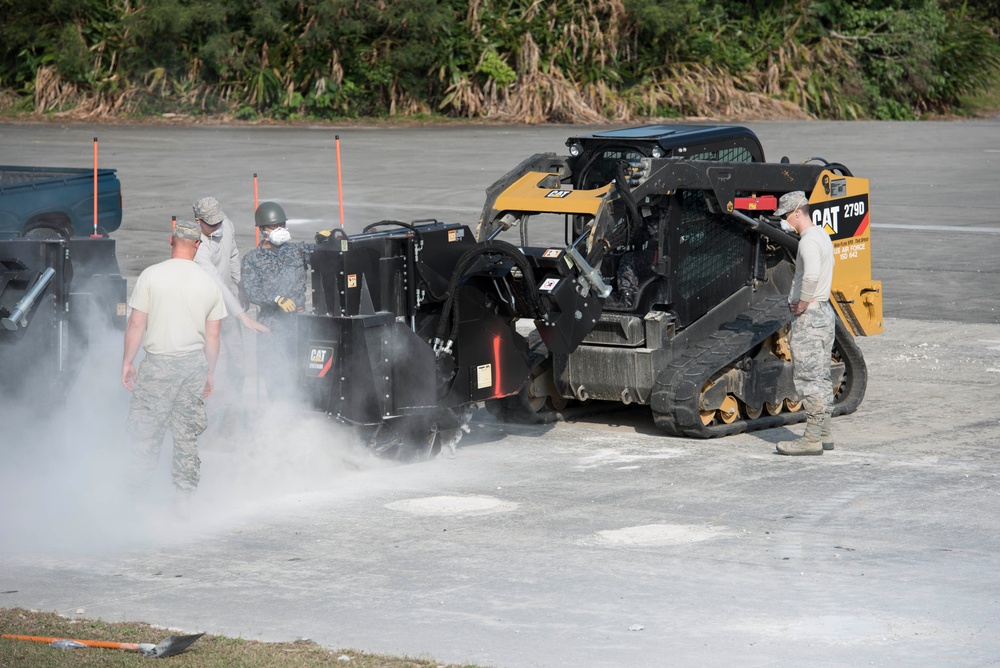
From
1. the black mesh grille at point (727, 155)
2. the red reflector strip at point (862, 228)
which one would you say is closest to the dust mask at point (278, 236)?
the black mesh grille at point (727, 155)

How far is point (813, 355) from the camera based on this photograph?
10.7 metres

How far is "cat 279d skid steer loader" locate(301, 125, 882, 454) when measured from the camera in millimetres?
10070

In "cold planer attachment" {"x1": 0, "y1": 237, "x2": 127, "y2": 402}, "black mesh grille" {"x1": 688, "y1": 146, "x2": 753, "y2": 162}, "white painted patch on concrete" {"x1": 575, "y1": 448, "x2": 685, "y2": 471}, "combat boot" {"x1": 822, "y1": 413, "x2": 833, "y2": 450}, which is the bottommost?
"white painted patch on concrete" {"x1": 575, "y1": 448, "x2": 685, "y2": 471}

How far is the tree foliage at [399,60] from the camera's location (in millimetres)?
40125

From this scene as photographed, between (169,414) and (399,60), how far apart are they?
105 ft

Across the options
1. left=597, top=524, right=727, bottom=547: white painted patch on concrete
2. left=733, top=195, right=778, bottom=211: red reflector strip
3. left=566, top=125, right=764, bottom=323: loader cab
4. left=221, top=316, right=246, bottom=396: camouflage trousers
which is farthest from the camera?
left=221, top=316, right=246, bottom=396: camouflage trousers

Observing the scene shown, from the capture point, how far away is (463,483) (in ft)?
32.2

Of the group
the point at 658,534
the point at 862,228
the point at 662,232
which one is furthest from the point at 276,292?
the point at 862,228

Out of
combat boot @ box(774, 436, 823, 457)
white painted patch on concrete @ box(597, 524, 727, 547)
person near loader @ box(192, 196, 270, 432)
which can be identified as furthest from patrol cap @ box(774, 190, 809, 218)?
person near loader @ box(192, 196, 270, 432)

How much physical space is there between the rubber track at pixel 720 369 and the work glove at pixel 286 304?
8.79 feet

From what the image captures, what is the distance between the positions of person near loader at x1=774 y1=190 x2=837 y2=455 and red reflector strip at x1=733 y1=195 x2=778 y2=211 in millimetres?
618

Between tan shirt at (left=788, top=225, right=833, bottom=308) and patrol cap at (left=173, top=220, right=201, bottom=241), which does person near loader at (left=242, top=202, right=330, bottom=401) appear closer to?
patrol cap at (left=173, top=220, right=201, bottom=241)

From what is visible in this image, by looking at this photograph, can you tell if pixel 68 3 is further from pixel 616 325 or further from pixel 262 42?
pixel 616 325

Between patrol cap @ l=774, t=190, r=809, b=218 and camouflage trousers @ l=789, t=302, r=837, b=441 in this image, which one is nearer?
camouflage trousers @ l=789, t=302, r=837, b=441
